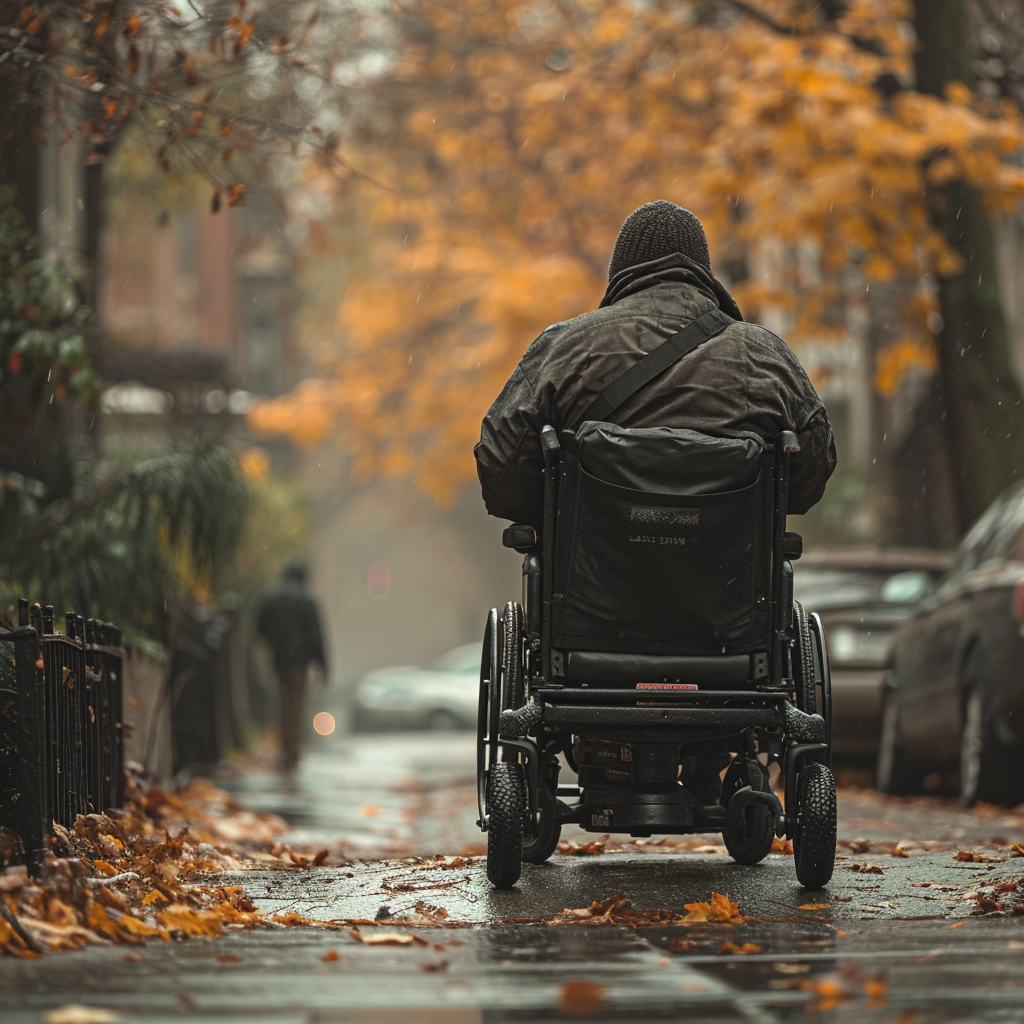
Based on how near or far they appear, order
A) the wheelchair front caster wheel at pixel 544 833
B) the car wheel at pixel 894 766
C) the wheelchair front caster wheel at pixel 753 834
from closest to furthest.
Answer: the wheelchair front caster wheel at pixel 544 833
the wheelchair front caster wheel at pixel 753 834
the car wheel at pixel 894 766

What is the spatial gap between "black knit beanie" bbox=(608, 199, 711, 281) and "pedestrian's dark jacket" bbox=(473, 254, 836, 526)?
0.29 metres

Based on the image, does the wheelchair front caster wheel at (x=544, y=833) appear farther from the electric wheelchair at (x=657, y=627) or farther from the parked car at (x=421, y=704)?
the parked car at (x=421, y=704)

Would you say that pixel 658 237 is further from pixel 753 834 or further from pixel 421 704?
pixel 421 704

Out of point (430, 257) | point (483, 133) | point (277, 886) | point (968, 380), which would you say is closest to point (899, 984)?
point (277, 886)

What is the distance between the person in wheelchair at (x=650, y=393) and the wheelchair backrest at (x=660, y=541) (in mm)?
86

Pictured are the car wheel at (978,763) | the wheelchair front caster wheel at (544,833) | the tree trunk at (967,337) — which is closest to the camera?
the wheelchair front caster wheel at (544,833)

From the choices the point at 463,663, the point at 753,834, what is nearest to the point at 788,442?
the point at 753,834

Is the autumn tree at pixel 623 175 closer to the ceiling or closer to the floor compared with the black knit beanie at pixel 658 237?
closer to the ceiling

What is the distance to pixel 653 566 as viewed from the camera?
20.2 ft

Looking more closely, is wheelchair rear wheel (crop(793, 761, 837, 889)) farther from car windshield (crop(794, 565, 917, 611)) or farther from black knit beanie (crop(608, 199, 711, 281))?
car windshield (crop(794, 565, 917, 611))

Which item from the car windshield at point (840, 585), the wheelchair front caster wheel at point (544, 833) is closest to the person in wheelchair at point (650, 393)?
the wheelchair front caster wheel at point (544, 833)

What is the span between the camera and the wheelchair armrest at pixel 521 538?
247 inches

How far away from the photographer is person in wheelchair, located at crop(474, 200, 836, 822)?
20.6ft

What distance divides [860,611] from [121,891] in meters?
9.24
